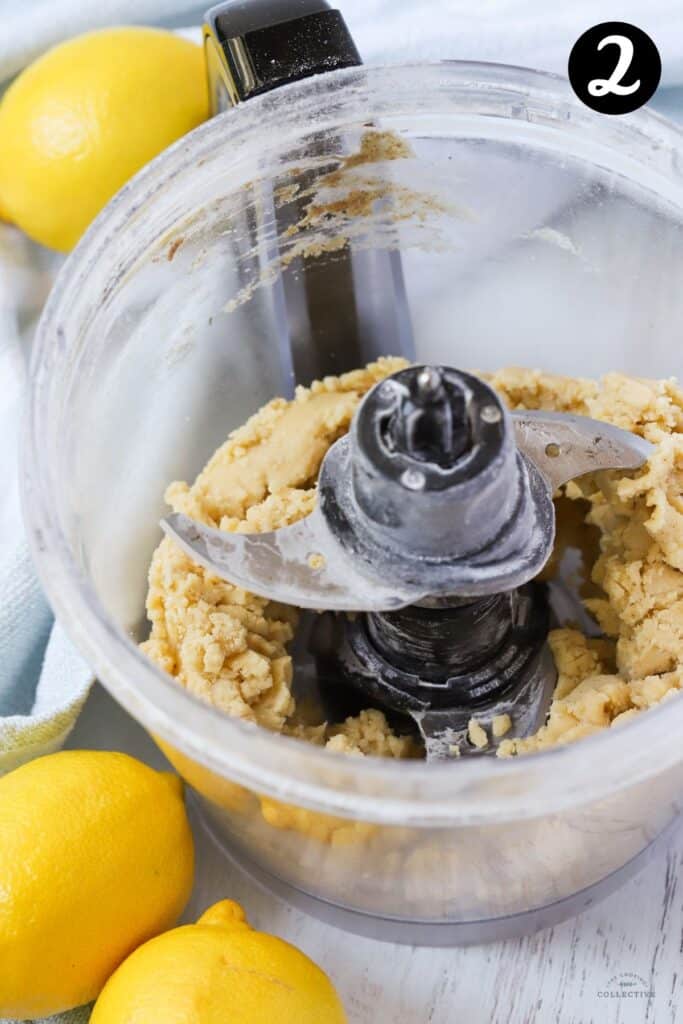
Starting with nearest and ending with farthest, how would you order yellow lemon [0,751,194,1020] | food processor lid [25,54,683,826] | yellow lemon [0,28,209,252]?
food processor lid [25,54,683,826] < yellow lemon [0,751,194,1020] < yellow lemon [0,28,209,252]

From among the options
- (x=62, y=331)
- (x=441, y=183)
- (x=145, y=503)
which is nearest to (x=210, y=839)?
(x=145, y=503)

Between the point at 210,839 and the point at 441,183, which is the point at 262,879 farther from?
the point at 441,183

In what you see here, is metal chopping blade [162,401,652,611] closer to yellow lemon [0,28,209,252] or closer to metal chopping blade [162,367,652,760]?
metal chopping blade [162,367,652,760]

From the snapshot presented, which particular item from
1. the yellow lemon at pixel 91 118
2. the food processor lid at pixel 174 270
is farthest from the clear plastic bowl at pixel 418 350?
the yellow lemon at pixel 91 118

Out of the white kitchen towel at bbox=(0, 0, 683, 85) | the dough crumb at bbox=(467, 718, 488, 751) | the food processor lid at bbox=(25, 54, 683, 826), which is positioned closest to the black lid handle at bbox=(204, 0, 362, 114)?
the food processor lid at bbox=(25, 54, 683, 826)

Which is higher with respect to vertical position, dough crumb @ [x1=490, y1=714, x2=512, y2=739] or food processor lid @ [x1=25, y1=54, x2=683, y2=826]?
food processor lid @ [x1=25, y1=54, x2=683, y2=826]

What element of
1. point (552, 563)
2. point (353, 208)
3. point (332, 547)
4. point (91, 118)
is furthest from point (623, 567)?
point (91, 118)
